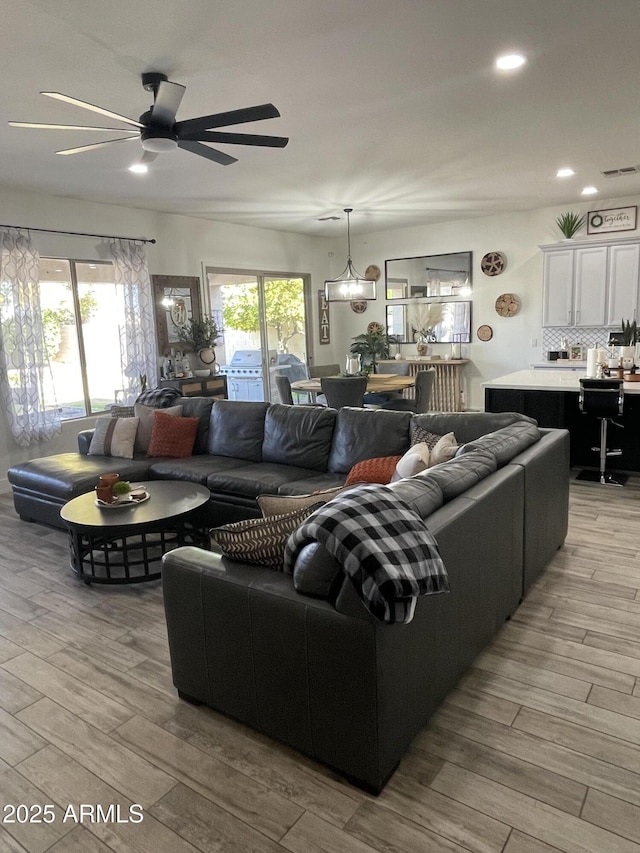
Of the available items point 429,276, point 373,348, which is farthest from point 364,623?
point 429,276

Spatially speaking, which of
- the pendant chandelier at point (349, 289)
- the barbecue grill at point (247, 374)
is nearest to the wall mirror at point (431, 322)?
the barbecue grill at point (247, 374)

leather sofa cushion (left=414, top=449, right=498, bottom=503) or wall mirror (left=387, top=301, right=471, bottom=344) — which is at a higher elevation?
wall mirror (left=387, top=301, right=471, bottom=344)

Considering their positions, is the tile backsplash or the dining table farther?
the tile backsplash

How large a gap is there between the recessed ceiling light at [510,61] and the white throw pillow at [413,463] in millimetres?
2100

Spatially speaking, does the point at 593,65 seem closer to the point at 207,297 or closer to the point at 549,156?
the point at 549,156

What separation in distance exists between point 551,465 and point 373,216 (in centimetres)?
545

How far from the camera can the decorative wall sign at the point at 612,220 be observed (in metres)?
7.21

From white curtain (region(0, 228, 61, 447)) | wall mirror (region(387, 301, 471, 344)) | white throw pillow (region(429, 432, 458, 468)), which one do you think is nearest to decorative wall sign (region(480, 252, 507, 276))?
wall mirror (region(387, 301, 471, 344))

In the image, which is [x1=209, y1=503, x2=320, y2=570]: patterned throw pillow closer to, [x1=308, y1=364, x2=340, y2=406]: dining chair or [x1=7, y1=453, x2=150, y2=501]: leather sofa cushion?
[x1=7, y1=453, x2=150, y2=501]: leather sofa cushion

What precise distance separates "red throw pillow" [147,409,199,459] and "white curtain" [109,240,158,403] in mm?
2090

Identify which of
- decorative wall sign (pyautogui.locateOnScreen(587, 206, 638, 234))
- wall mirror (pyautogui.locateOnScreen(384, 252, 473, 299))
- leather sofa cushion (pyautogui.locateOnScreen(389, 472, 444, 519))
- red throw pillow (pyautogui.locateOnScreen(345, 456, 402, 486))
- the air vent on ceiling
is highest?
the air vent on ceiling

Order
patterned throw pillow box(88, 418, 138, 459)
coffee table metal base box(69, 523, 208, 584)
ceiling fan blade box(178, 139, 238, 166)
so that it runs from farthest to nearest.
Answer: patterned throw pillow box(88, 418, 138, 459), coffee table metal base box(69, 523, 208, 584), ceiling fan blade box(178, 139, 238, 166)

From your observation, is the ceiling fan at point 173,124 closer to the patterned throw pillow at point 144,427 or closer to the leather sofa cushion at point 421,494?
the leather sofa cushion at point 421,494

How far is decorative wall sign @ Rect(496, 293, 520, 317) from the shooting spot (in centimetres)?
818
